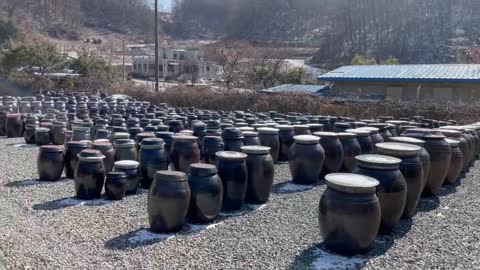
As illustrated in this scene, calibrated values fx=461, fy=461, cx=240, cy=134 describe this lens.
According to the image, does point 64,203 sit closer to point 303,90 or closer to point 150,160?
point 150,160

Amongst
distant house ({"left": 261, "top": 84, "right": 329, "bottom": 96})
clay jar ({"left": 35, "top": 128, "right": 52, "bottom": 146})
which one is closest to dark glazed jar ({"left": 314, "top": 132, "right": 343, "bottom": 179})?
clay jar ({"left": 35, "top": 128, "right": 52, "bottom": 146})

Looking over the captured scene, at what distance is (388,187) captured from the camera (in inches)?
201

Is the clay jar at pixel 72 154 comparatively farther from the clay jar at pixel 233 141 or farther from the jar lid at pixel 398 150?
the jar lid at pixel 398 150

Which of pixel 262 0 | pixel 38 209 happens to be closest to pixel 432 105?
pixel 38 209

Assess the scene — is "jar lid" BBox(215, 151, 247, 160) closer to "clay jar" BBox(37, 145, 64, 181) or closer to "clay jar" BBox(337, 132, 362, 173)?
"clay jar" BBox(337, 132, 362, 173)

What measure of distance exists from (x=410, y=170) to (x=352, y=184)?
1.60 m

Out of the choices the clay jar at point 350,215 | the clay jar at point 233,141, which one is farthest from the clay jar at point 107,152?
the clay jar at point 350,215

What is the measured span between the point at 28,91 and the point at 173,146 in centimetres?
2252

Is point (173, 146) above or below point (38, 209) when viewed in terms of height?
above

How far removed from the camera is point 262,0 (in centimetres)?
8231

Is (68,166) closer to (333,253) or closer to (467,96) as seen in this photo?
(333,253)

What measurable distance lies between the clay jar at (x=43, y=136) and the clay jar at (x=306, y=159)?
21.0 feet

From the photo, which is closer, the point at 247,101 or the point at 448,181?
the point at 448,181

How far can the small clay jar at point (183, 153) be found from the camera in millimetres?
7488
